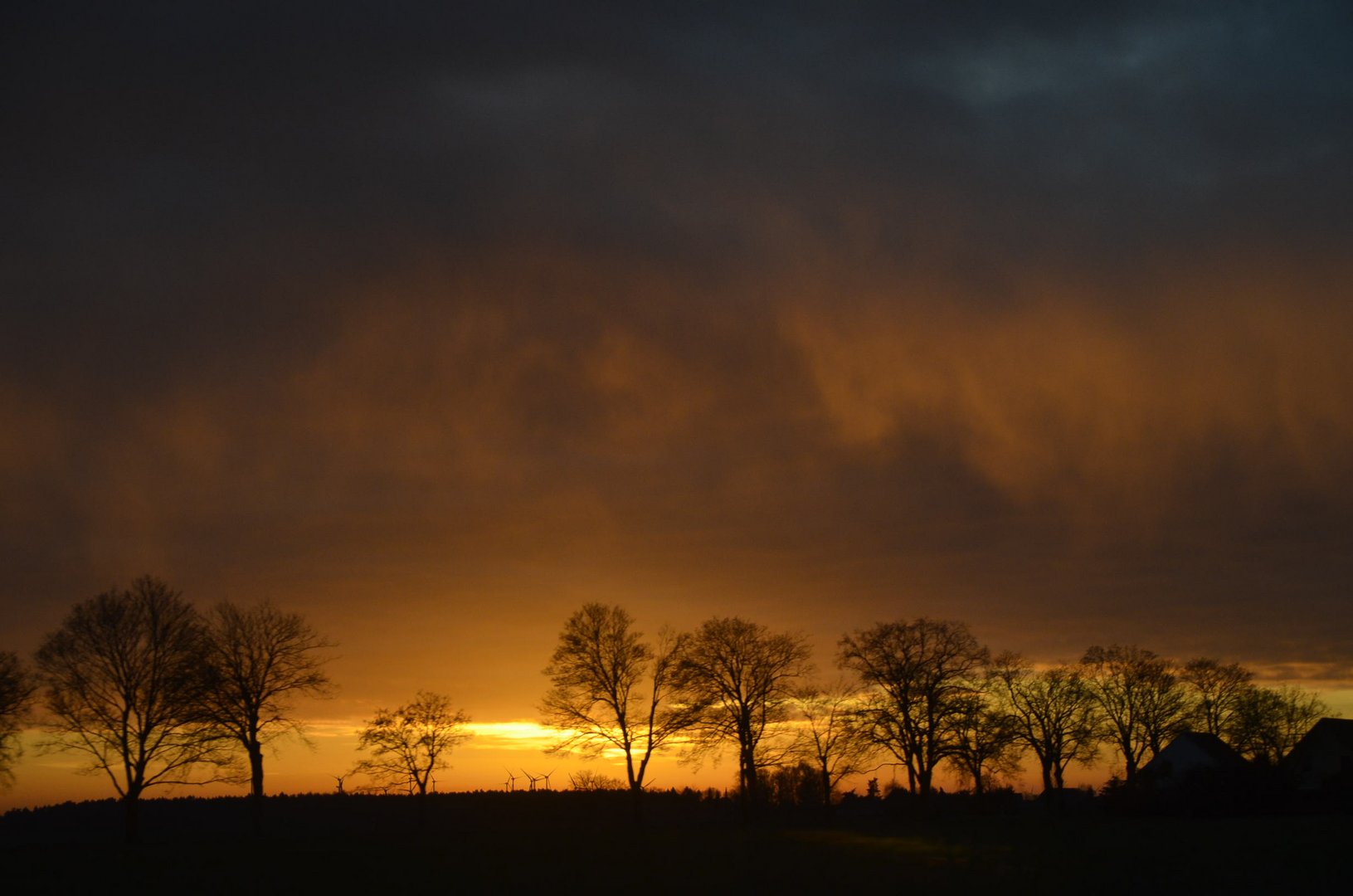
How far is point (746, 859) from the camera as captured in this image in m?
55.8

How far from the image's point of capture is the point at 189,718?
69125 mm

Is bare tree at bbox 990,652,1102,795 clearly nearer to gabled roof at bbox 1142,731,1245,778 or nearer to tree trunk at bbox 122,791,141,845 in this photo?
gabled roof at bbox 1142,731,1245,778

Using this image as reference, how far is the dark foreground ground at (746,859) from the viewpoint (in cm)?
4475

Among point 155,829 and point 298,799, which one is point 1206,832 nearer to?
point 298,799

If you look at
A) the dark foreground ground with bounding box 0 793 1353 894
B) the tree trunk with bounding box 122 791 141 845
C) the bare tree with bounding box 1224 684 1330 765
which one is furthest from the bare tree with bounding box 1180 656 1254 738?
the tree trunk with bounding box 122 791 141 845

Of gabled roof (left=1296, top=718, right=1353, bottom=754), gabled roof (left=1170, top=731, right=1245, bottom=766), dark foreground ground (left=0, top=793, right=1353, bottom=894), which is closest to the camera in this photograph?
dark foreground ground (left=0, top=793, right=1353, bottom=894)

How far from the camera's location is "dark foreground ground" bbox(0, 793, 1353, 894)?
44750 millimetres

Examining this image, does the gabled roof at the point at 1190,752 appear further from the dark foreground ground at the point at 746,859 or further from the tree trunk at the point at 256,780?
the tree trunk at the point at 256,780

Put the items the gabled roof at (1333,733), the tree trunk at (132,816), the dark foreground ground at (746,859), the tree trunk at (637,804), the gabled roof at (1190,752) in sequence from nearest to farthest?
the dark foreground ground at (746,859) → the tree trunk at (132,816) → the tree trunk at (637,804) → the gabled roof at (1190,752) → the gabled roof at (1333,733)

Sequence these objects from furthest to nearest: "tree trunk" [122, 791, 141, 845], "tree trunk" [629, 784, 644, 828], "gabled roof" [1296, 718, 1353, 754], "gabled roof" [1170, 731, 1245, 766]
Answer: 1. "gabled roof" [1296, 718, 1353, 754]
2. "gabled roof" [1170, 731, 1245, 766]
3. "tree trunk" [629, 784, 644, 828]
4. "tree trunk" [122, 791, 141, 845]

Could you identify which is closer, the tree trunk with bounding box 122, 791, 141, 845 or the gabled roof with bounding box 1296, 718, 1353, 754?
the tree trunk with bounding box 122, 791, 141, 845

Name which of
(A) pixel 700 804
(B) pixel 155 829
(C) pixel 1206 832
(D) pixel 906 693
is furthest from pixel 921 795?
(B) pixel 155 829

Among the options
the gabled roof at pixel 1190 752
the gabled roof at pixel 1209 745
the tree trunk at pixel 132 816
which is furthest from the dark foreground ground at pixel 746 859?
the gabled roof at pixel 1209 745

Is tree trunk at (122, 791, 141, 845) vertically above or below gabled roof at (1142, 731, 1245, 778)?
above
